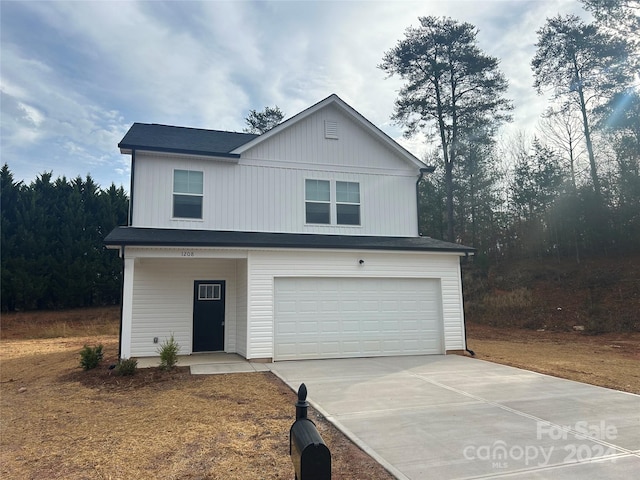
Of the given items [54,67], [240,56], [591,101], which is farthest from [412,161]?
[591,101]

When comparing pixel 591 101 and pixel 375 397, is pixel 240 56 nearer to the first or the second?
pixel 375 397

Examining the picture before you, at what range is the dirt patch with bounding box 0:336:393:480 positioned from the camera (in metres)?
4.05

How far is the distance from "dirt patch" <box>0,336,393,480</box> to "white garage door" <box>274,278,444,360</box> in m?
2.37

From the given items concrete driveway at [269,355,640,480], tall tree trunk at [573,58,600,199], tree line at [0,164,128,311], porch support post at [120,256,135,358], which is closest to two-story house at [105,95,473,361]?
porch support post at [120,256,135,358]

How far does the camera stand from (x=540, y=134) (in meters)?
24.2

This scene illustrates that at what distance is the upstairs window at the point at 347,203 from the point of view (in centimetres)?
1328

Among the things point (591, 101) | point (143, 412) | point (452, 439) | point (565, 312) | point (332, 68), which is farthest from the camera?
point (591, 101)

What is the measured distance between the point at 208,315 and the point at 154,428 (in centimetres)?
708

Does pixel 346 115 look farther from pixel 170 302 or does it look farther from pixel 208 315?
pixel 170 302

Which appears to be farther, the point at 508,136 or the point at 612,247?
the point at 508,136

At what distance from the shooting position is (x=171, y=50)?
462 inches

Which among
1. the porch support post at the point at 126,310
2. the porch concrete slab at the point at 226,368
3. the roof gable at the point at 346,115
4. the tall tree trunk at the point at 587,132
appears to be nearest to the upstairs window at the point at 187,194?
A: the roof gable at the point at 346,115

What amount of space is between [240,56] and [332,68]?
3.05 meters

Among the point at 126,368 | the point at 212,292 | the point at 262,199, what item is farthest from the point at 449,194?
the point at 126,368
